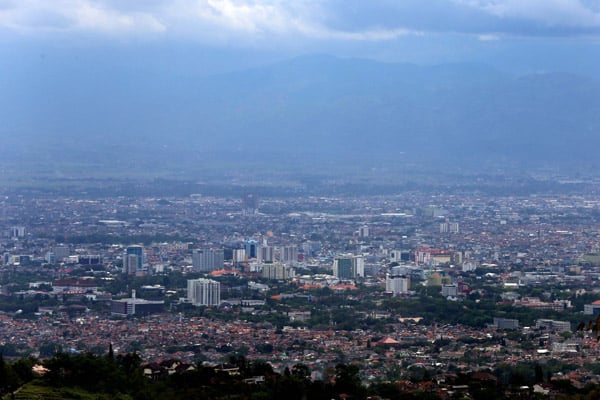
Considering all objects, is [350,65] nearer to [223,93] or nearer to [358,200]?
[223,93]

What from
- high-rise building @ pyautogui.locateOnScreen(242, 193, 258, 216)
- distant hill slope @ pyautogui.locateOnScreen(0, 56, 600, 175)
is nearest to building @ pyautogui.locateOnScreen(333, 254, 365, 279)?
high-rise building @ pyautogui.locateOnScreen(242, 193, 258, 216)

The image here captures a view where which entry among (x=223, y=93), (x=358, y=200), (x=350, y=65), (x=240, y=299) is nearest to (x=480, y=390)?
(x=240, y=299)

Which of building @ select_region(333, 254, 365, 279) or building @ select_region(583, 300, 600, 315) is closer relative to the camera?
building @ select_region(583, 300, 600, 315)

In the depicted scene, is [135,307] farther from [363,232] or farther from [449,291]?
[363,232]

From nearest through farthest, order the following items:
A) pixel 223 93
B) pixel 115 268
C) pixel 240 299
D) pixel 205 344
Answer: pixel 205 344
pixel 240 299
pixel 115 268
pixel 223 93

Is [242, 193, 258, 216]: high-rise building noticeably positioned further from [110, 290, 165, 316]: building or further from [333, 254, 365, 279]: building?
[110, 290, 165, 316]: building

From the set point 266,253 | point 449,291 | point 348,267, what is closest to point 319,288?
point 449,291

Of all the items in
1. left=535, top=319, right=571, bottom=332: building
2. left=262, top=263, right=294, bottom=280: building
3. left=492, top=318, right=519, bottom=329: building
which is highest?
left=535, top=319, right=571, bottom=332: building

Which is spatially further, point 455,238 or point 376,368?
point 455,238

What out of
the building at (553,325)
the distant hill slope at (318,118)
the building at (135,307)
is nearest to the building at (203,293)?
the building at (135,307)
